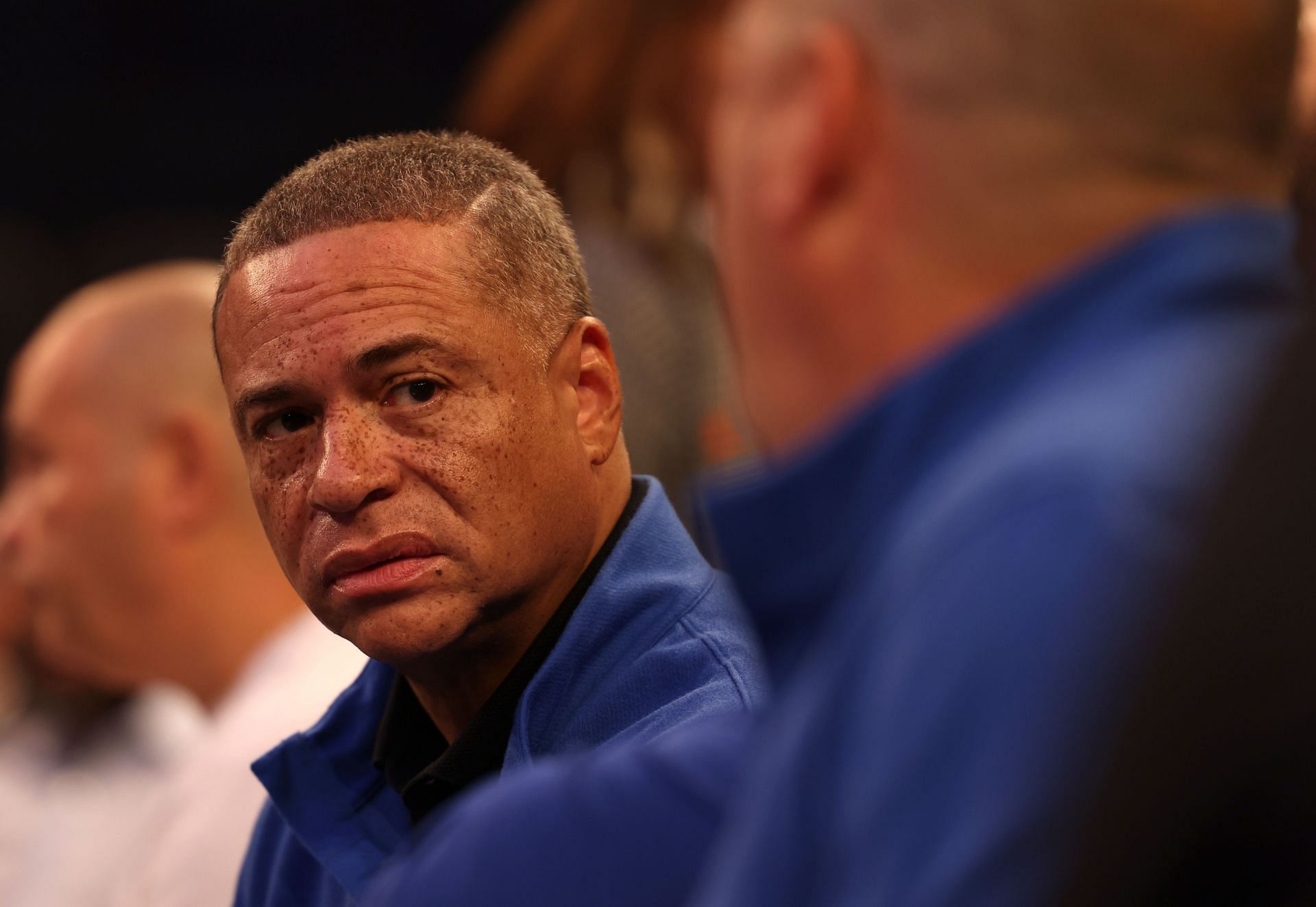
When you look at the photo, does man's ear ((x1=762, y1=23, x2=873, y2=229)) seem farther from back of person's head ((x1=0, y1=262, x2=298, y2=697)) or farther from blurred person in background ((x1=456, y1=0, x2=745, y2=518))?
back of person's head ((x1=0, y1=262, x2=298, y2=697))

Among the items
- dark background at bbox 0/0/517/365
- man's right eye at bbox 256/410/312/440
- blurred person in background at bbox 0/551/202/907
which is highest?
dark background at bbox 0/0/517/365

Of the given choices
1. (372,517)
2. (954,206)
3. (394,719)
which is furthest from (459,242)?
(954,206)

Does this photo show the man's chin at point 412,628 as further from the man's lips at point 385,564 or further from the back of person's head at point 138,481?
the back of person's head at point 138,481

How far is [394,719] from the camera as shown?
5.84 feet

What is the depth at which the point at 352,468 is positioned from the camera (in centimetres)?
157

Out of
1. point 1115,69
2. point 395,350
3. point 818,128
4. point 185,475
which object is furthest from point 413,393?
point 185,475

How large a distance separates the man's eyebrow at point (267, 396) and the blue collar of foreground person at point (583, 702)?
1.14ft

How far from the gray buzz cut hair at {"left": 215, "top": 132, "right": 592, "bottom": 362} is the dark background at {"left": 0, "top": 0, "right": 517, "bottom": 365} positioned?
4238 millimetres

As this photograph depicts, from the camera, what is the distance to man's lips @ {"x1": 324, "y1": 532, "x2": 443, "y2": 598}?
1.56 m

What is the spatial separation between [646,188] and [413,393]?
0.85m

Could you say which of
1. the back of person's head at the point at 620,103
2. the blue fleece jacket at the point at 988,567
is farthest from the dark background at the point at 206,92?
the blue fleece jacket at the point at 988,567

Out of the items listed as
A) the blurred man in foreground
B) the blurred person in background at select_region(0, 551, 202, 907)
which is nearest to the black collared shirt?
the blurred man in foreground

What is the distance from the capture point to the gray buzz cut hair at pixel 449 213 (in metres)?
1.65

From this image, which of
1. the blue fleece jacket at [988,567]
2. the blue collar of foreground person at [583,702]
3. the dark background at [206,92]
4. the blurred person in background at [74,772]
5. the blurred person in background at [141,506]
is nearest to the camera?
the blue fleece jacket at [988,567]
